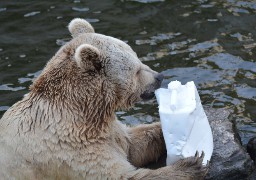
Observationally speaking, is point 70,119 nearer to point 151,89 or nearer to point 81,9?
point 151,89

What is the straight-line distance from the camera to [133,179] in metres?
5.90

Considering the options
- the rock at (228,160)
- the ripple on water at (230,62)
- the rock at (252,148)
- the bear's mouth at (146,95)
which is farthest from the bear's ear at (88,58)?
the ripple on water at (230,62)

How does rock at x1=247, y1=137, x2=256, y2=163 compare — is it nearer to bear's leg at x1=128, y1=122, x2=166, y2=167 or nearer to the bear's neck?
bear's leg at x1=128, y1=122, x2=166, y2=167

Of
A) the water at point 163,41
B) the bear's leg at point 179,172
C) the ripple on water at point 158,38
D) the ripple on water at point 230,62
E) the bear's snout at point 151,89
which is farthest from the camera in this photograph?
the ripple on water at point 158,38

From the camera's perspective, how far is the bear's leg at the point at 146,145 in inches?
264

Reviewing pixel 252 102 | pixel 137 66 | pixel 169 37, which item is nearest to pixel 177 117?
pixel 137 66

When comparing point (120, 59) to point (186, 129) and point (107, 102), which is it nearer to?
point (107, 102)

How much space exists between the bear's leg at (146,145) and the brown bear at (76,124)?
0.61 m

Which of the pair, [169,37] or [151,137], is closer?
[151,137]

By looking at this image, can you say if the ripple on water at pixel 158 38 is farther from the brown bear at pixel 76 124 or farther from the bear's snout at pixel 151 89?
the brown bear at pixel 76 124

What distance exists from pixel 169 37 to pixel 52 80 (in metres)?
4.64

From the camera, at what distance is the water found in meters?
8.62

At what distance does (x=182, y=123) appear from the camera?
6043mm

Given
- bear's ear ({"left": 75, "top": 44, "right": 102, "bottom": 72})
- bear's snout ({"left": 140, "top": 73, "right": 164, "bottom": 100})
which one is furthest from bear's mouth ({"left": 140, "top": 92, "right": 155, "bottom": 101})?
bear's ear ({"left": 75, "top": 44, "right": 102, "bottom": 72})
